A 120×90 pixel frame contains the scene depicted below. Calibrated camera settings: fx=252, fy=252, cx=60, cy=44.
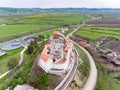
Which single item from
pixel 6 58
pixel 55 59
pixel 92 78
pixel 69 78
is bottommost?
pixel 6 58

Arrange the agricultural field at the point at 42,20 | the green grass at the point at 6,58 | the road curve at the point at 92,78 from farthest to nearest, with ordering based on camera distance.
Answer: the agricultural field at the point at 42,20, the green grass at the point at 6,58, the road curve at the point at 92,78

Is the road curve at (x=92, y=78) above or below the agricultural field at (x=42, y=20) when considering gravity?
above

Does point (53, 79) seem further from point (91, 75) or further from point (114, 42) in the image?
point (114, 42)

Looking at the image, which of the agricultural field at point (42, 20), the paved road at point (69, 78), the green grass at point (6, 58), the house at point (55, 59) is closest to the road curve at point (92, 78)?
the paved road at point (69, 78)

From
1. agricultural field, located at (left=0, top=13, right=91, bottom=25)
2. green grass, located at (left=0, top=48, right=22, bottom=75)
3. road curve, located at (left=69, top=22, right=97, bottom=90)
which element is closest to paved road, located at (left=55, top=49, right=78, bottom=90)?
road curve, located at (left=69, top=22, right=97, bottom=90)

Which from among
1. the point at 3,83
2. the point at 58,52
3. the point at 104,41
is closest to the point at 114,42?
the point at 104,41

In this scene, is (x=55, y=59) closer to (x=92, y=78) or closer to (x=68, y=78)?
(x=68, y=78)

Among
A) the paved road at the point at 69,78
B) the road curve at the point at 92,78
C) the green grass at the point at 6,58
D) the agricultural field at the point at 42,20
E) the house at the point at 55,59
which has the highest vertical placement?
the house at the point at 55,59

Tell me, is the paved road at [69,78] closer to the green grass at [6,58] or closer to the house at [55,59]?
the house at [55,59]

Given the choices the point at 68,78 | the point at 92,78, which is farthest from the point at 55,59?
A: the point at 92,78

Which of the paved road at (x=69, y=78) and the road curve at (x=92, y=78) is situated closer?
the paved road at (x=69, y=78)

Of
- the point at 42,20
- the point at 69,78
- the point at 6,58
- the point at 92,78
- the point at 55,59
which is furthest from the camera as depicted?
the point at 42,20
